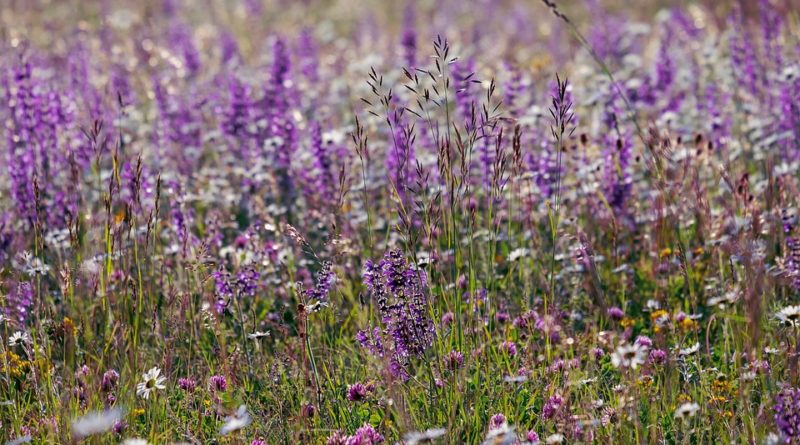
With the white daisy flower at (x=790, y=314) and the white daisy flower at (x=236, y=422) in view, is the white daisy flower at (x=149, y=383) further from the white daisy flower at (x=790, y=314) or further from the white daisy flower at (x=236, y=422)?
the white daisy flower at (x=790, y=314)

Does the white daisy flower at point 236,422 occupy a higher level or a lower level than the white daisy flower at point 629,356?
lower

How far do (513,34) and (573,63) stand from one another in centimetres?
362

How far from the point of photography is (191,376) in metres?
3.52

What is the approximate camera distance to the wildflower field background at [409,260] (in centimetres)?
290

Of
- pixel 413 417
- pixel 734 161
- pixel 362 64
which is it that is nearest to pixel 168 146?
pixel 362 64

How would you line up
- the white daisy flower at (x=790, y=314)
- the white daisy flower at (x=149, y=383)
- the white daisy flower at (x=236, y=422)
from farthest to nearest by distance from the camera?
the white daisy flower at (x=149, y=383) → the white daisy flower at (x=790, y=314) → the white daisy flower at (x=236, y=422)

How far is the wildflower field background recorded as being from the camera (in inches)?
114

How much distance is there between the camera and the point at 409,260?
3.89m

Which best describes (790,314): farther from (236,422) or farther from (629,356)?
(236,422)

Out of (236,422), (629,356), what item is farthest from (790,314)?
(236,422)

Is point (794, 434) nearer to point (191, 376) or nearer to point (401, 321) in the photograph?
point (401, 321)

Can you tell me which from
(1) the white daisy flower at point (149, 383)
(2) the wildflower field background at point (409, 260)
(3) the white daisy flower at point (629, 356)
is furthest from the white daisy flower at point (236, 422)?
(3) the white daisy flower at point (629, 356)

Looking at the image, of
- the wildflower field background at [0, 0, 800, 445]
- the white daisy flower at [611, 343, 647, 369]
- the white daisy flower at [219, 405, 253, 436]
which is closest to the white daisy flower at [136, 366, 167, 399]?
the wildflower field background at [0, 0, 800, 445]

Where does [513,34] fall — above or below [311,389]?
above
